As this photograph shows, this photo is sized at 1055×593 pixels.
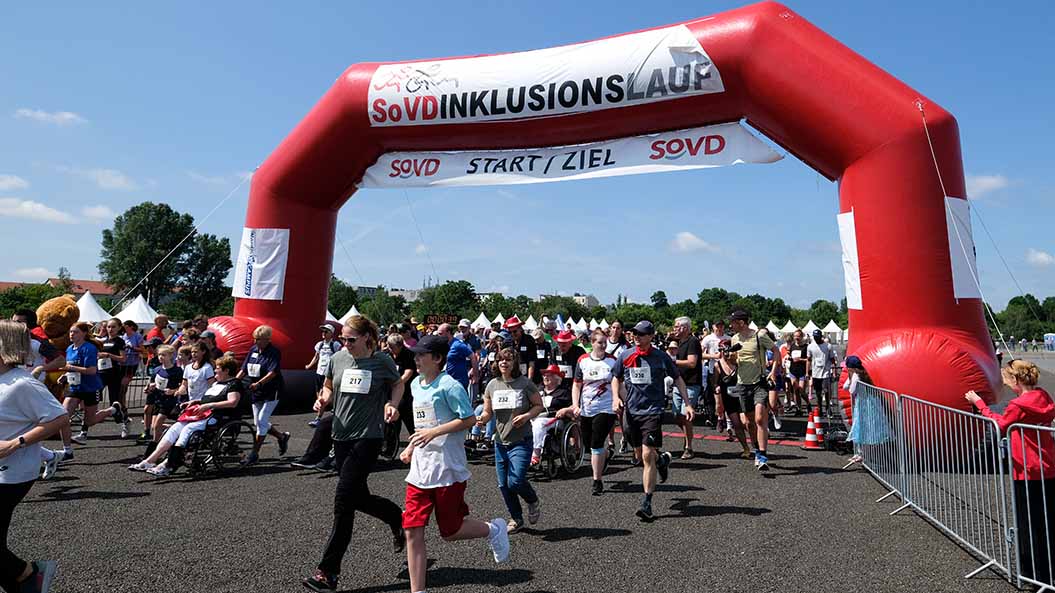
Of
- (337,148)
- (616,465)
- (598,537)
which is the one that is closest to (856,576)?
(598,537)

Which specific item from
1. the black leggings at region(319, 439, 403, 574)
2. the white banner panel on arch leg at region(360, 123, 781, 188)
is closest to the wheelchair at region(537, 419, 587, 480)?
the black leggings at region(319, 439, 403, 574)

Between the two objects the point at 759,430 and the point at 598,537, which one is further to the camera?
the point at 759,430

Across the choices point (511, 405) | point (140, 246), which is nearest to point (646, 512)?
point (511, 405)

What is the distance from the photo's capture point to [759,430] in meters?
7.77

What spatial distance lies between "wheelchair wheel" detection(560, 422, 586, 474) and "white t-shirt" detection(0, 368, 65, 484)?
5.24 meters

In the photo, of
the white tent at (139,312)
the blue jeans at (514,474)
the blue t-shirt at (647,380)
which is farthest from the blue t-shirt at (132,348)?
the white tent at (139,312)

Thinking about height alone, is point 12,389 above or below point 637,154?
below

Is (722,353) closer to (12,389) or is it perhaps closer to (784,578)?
(784,578)

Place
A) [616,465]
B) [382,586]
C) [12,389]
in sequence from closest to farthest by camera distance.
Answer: [12,389] → [382,586] → [616,465]

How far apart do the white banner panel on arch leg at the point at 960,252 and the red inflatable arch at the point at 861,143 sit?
1.1 inches

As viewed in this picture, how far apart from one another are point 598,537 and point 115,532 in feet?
13.5

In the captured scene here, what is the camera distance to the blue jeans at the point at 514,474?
17.5 feet

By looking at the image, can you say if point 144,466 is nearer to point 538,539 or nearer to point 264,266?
point 538,539

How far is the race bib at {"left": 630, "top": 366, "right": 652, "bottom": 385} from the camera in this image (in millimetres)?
6301
